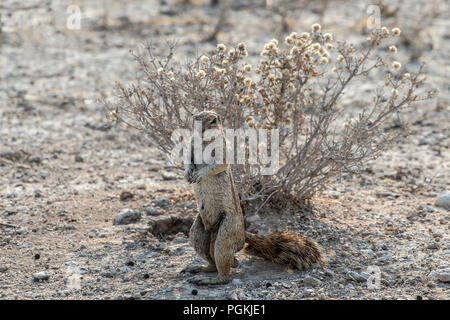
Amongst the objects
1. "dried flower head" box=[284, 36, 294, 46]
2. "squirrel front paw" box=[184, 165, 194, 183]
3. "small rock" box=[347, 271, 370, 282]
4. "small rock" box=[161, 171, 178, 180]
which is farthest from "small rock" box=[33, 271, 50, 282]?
"dried flower head" box=[284, 36, 294, 46]

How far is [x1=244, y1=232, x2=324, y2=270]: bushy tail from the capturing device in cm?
541

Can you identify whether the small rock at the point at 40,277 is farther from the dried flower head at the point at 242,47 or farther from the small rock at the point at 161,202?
the dried flower head at the point at 242,47

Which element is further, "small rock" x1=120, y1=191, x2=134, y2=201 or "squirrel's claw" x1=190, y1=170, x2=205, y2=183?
"small rock" x1=120, y1=191, x2=134, y2=201

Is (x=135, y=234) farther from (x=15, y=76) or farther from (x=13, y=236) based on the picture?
(x=15, y=76)

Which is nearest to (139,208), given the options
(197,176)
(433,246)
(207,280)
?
(207,280)

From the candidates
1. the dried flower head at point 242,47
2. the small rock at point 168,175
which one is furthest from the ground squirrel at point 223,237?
the small rock at point 168,175

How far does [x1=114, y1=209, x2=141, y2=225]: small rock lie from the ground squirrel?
129 cm

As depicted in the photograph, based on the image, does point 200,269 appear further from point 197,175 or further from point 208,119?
point 208,119

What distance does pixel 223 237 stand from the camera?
5.26 meters

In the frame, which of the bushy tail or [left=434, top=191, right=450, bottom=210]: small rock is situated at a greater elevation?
[left=434, top=191, right=450, bottom=210]: small rock

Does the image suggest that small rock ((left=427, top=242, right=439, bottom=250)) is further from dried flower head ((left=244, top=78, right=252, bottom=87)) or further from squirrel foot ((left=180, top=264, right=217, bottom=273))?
dried flower head ((left=244, top=78, right=252, bottom=87))

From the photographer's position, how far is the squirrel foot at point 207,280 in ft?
17.3

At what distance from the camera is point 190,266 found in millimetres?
5562
